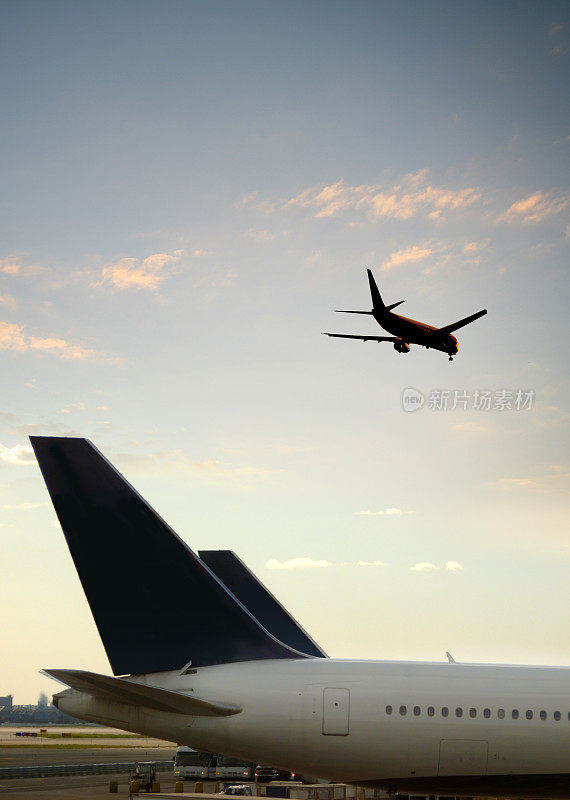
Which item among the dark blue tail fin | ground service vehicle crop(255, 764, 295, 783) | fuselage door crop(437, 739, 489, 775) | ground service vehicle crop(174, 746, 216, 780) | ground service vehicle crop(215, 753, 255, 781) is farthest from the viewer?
ground service vehicle crop(174, 746, 216, 780)

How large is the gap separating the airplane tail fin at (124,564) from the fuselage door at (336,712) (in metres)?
3.00

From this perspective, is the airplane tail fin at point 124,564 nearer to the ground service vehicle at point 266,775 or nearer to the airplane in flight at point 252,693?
the airplane in flight at point 252,693

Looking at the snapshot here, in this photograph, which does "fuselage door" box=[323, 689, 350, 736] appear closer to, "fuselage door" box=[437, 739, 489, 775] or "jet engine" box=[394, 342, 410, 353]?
"fuselage door" box=[437, 739, 489, 775]

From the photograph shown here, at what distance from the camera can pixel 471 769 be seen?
53.9 feet

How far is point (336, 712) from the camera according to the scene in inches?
634

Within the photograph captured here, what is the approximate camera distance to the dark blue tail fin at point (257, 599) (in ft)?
94.7

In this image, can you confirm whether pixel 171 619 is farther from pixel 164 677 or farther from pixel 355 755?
pixel 355 755

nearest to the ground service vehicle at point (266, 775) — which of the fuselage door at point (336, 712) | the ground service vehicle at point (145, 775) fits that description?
the ground service vehicle at point (145, 775)

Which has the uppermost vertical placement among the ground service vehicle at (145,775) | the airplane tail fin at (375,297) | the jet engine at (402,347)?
the airplane tail fin at (375,297)

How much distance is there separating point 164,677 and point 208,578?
7.41ft

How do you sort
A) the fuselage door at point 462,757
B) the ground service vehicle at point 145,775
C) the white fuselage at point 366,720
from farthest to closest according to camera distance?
the ground service vehicle at point 145,775
the fuselage door at point 462,757
the white fuselage at point 366,720

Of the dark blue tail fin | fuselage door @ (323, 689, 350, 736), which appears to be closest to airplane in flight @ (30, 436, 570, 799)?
fuselage door @ (323, 689, 350, 736)

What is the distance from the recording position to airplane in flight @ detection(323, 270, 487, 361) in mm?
37062

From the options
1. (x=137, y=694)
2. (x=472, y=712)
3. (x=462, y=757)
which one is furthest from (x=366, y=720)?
(x=137, y=694)
